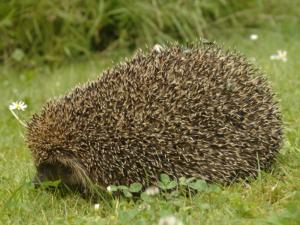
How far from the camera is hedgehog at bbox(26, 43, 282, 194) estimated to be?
5.14 m

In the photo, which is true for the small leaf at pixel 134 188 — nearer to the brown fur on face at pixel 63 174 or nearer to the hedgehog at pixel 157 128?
the hedgehog at pixel 157 128

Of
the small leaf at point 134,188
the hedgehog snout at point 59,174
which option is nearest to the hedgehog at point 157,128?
the hedgehog snout at point 59,174

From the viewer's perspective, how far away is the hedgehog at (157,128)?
16.9ft

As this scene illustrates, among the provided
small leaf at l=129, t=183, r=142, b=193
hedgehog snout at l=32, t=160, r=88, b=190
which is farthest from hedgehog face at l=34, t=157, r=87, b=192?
small leaf at l=129, t=183, r=142, b=193

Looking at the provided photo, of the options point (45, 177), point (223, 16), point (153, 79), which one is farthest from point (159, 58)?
point (223, 16)

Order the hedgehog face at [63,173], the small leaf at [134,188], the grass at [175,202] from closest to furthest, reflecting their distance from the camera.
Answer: the grass at [175,202] < the small leaf at [134,188] < the hedgehog face at [63,173]

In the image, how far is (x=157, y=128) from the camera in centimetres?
512

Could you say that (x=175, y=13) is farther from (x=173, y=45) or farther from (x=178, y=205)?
(x=178, y=205)

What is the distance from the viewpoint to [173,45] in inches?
225

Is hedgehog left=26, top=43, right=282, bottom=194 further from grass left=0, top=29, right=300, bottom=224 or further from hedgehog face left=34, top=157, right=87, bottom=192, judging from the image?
grass left=0, top=29, right=300, bottom=224

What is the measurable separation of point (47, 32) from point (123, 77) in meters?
5.84

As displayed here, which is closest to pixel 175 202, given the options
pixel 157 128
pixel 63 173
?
pixel 157 128

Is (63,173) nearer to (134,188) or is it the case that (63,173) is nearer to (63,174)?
(63,174)

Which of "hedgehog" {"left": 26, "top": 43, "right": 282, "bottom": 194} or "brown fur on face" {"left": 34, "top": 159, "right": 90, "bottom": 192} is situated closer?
"hedgehog" {"left": 26, "top": 43, "right": 282, "bottom": 194}
